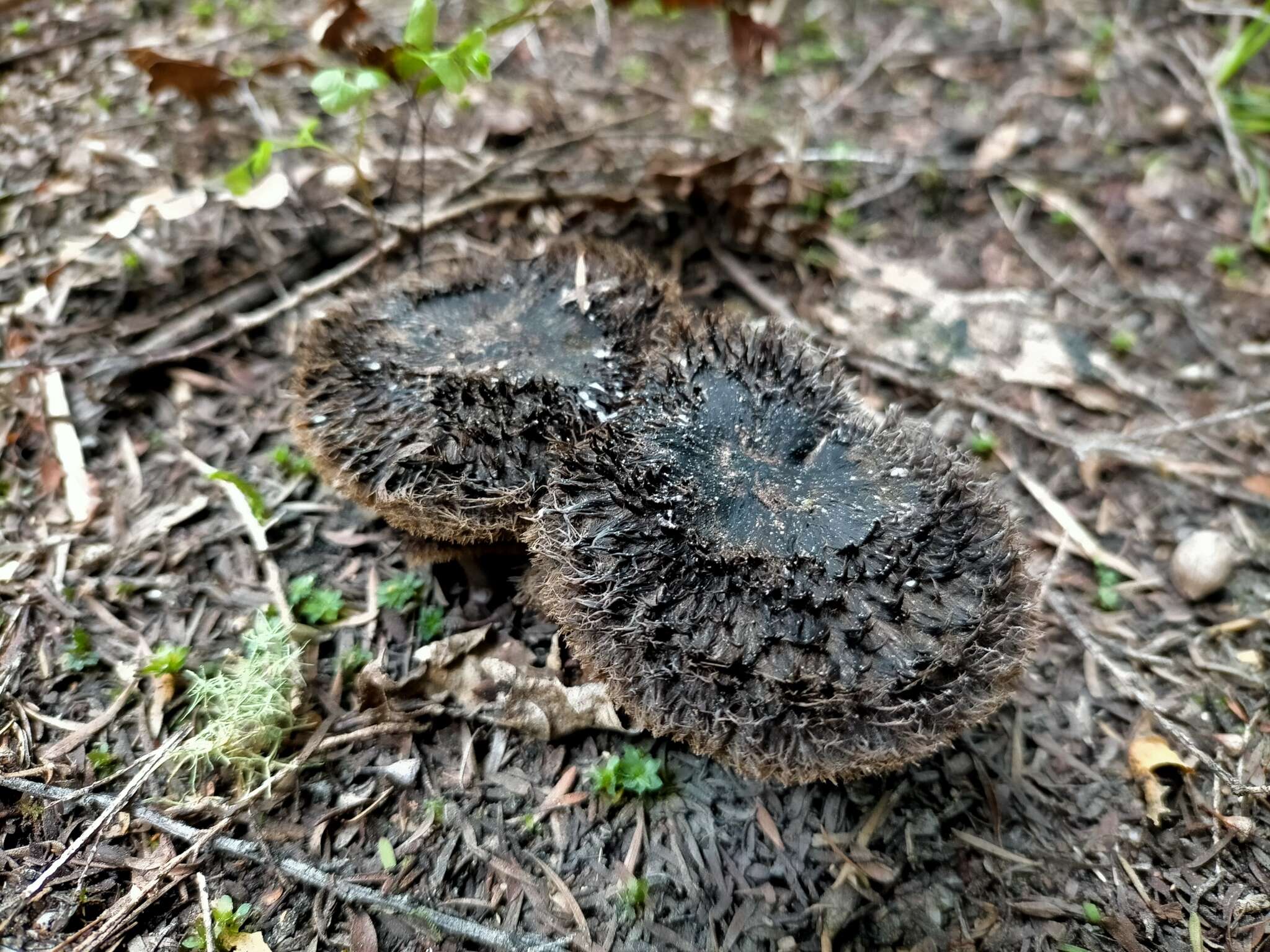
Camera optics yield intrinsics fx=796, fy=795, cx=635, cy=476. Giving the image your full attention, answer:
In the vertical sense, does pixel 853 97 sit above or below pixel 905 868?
above

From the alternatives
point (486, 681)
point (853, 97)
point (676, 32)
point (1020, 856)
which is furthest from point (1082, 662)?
point (676, 32)

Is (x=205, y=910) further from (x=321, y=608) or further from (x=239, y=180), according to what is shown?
(x=239, y=180)

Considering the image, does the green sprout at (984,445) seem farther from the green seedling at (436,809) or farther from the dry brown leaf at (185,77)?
the dry brown leaf at (185,77)

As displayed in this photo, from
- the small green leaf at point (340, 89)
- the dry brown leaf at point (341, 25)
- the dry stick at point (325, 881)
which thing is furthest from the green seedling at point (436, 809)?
the dry brown leaf at point (341, 25)

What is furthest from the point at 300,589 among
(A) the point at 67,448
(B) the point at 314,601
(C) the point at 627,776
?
(C) the point at 627,776

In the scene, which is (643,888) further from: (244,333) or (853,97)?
(853,97)
